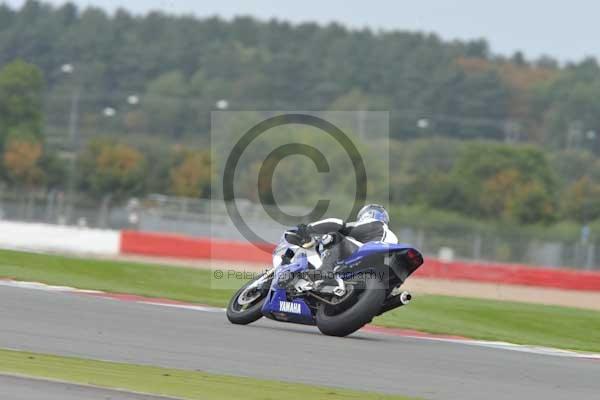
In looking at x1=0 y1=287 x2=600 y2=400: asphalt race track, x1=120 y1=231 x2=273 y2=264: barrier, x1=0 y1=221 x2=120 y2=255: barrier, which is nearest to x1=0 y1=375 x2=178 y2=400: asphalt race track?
x1=0 y1=287 x2=600 y2=400: asphalt race track

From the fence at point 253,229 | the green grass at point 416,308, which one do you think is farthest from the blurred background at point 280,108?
the green grass at point 416,308

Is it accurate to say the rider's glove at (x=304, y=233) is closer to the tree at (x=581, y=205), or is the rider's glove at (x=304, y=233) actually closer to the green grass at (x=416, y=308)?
the green grass at (x=416, y=308)

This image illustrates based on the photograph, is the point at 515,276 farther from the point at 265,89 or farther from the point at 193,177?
the point at 265,89

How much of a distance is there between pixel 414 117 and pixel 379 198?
81628 millimetres

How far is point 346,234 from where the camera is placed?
13.7 m

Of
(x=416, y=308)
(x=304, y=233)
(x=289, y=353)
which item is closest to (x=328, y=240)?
(x=304, y=233)

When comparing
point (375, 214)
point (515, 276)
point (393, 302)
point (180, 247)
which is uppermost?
point (375, 214)

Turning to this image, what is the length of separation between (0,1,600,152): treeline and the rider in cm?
13162

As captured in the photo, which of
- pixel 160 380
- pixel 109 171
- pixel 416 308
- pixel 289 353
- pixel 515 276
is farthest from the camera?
pixel 109 171

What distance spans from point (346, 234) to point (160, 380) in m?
4.77

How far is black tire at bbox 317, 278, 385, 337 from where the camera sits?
13.1 m

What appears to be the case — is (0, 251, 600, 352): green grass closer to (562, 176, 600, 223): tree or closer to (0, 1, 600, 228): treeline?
(562, 176, 600, 223): tree

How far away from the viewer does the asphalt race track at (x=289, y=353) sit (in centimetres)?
1035

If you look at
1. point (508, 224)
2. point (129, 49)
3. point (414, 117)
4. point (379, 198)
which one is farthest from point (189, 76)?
point (508, 224)
